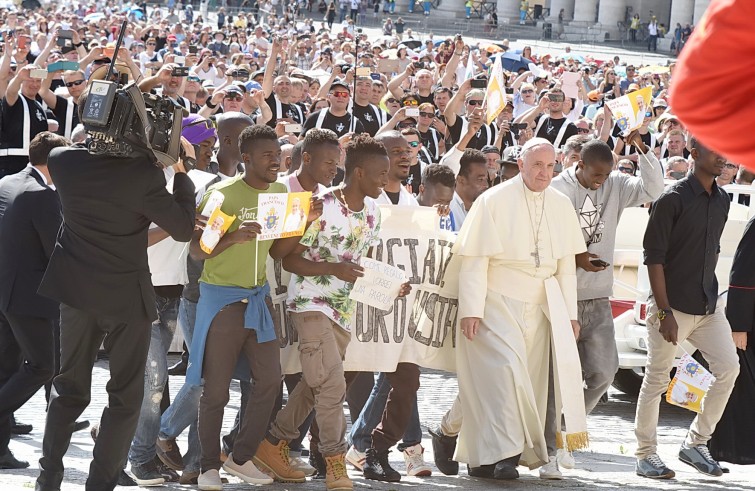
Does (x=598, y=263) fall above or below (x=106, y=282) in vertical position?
below

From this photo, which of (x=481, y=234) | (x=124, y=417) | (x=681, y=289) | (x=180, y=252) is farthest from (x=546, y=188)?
(x=124, y=417)

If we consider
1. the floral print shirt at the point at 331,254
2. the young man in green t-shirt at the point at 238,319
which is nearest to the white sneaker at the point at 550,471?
the floral print shirt at the point at 331,254

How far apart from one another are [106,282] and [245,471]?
1.48m

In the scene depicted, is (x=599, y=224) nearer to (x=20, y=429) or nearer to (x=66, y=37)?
(x=20, y=429)

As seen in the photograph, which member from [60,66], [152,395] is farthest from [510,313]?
[60,66]

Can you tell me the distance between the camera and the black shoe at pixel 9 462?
6.87m

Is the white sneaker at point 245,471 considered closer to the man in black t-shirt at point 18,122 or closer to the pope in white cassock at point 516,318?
the pope in white cassock at point 516,318

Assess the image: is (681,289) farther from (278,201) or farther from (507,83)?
(507,83)

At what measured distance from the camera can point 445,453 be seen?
7.70 m

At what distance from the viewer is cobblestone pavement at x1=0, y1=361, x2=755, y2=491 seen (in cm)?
690

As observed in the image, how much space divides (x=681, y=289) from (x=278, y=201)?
2935mm

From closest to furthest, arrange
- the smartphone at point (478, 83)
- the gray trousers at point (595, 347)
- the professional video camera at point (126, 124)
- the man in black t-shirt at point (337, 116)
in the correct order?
the professional video camera at point (126, 124) < the gray trousers at point (595, 347) < the man in black t-shirt at point (337, 116) < the smartphone at point (478, 83)

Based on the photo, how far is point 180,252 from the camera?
7.05 meters

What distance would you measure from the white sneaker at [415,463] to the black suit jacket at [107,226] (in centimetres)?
233
